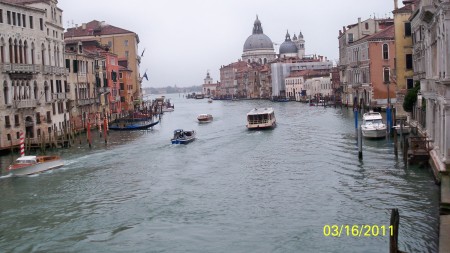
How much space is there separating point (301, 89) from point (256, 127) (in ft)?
154

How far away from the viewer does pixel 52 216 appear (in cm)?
1288

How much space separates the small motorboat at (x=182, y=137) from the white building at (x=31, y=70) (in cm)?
535

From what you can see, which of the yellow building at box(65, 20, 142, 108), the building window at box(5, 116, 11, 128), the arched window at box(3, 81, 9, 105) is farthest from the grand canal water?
the yellow building at box(65, 20, 142, 108)

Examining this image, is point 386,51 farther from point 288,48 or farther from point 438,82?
point 288,48

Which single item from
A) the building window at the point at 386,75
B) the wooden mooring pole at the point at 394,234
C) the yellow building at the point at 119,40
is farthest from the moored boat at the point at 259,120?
the wooden mooring pole at the point at 394,234

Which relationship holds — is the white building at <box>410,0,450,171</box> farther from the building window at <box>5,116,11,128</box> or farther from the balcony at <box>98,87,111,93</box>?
the balcony at <box>98,87,111,93</box>

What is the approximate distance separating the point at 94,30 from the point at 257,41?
77.7 metres

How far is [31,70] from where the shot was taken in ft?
82.3

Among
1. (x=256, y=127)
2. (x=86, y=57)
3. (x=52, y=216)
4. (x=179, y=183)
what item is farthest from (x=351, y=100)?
(x=52, y=216)

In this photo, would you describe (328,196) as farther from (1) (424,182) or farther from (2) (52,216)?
(2) (52,216)

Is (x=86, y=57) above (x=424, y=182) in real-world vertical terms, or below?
above

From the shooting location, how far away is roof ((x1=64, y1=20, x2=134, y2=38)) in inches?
1970

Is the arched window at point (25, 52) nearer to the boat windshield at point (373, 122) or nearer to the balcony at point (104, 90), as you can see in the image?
the balcony at point (104, 90)

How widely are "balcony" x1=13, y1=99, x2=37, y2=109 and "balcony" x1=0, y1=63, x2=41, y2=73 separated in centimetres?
119
